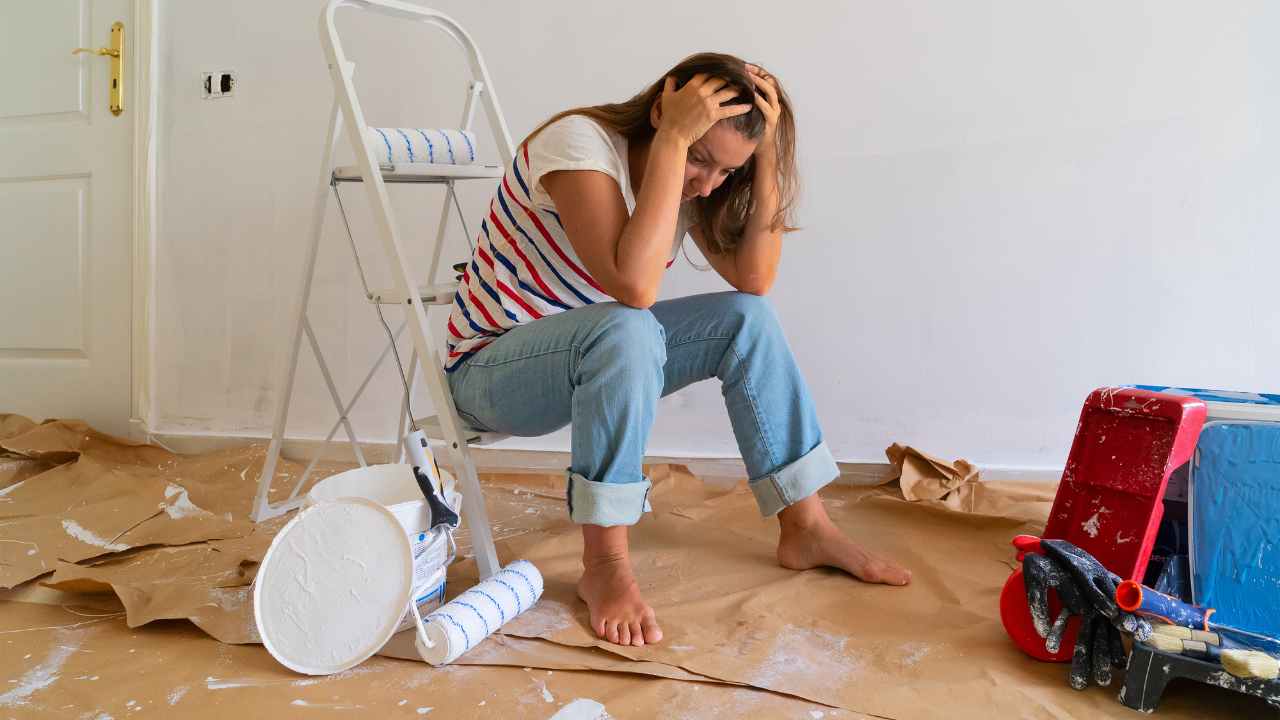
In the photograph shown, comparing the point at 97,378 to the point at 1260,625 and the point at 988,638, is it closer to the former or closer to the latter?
the point at 988,638

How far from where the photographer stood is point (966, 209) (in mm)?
2078

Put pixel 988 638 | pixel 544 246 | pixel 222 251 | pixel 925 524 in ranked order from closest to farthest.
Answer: pixel 988 638 < pixel 544 246 < pixel 925 524 < pixel 222 251

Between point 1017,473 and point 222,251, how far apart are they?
2054 mm

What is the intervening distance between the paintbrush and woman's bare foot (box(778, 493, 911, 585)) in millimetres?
409

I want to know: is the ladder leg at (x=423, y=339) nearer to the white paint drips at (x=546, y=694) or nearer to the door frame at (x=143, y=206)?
the white paint drips at (x=546, y=694)

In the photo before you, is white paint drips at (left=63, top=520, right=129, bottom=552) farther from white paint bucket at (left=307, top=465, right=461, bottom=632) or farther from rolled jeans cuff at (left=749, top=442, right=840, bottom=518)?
rolled jeans cuff at (left=749, top=442, right=840, bottom=518)

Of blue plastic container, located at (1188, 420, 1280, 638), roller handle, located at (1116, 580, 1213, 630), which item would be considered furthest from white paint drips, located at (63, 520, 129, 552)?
blue plastic container, located at (1188, 420, 1280, 638)

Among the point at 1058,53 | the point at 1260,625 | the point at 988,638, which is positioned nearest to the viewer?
the point at 1260,625

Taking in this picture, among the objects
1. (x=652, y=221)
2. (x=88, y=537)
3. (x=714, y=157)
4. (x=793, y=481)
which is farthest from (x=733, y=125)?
(x=88, y=537)

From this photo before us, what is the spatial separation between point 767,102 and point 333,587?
87 cm

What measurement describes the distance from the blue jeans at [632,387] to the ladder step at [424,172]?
1.24 ft

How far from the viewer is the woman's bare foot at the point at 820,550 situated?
54.6 inches

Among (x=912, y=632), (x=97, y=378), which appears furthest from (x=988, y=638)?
(x=97, y=378)

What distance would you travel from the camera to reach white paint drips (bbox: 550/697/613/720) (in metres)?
1.01
